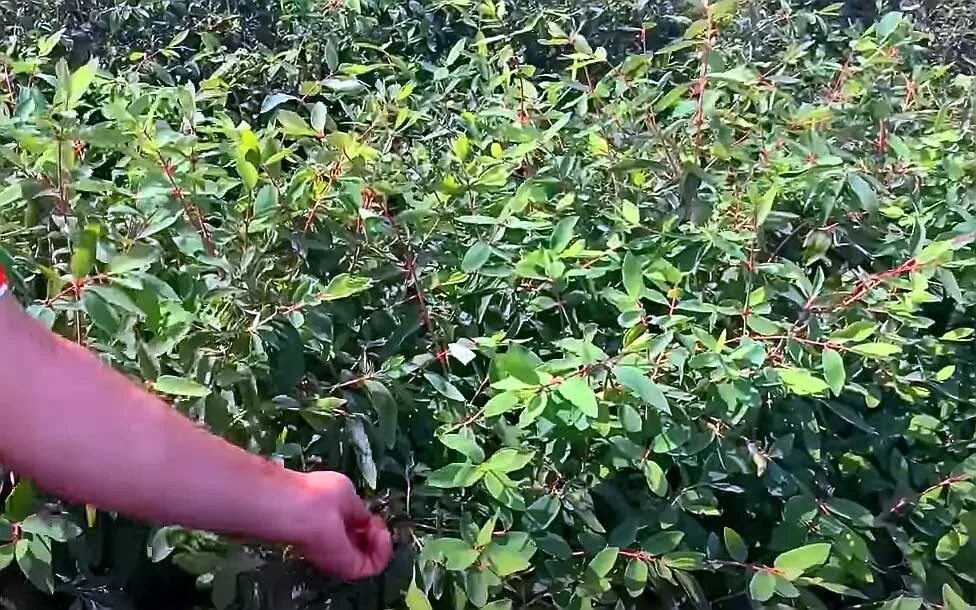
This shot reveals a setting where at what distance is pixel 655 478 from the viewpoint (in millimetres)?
1329

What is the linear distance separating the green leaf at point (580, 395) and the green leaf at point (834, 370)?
299 millimetres

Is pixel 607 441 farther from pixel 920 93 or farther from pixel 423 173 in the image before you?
pixel 920 93

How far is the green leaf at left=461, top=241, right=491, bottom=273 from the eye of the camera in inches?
59.8

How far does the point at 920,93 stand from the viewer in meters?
2.28

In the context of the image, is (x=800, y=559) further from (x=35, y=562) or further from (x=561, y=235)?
(x=35, y=562)

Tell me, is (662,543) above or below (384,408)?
below

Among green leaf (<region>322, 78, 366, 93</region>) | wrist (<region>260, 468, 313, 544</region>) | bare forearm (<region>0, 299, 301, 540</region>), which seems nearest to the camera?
bare forearm (<region>0, 299, 301, 540</region>)

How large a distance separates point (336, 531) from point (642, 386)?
1.25ft


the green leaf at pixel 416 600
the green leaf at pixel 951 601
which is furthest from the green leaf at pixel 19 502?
the green leaf at pixel 951 601

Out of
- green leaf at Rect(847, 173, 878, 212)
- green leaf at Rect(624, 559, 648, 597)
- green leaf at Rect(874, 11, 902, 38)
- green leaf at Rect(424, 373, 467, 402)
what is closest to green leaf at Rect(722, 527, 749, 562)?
green leaf at Rect(624, 559, 648, 597)

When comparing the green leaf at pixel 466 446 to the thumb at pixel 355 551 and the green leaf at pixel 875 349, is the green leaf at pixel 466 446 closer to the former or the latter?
the thumb at pixel 355 551

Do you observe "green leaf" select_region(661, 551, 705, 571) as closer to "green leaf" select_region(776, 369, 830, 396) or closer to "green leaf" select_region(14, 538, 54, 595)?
"green leaf" select_region(776, 369, 830, 396)

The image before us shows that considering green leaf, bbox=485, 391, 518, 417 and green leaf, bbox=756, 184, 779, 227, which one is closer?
green leaf, bbox=485, 391, 518, 417

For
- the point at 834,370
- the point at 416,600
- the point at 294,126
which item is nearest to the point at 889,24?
the point at 834,370
